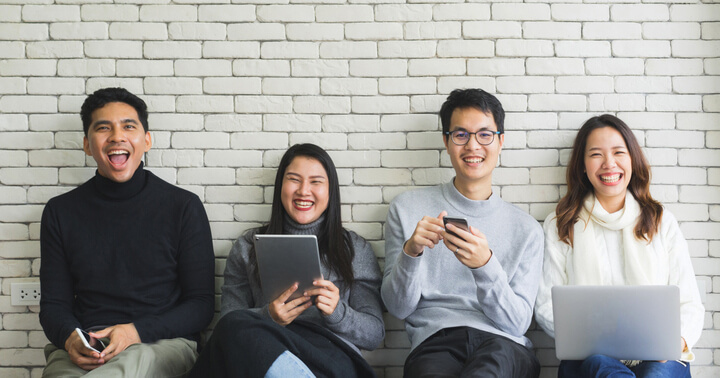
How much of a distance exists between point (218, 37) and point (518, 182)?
1540mm

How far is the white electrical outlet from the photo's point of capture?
2.68 metres

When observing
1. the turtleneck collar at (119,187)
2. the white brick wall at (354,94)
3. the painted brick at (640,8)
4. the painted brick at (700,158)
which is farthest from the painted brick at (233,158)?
the painted brick at (700,158)

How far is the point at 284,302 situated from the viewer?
2.20 meters

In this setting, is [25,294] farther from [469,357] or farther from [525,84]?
[525,84]

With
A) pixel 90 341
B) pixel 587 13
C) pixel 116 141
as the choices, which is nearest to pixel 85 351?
pixel 90 341

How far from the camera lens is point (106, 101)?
8.21 feet

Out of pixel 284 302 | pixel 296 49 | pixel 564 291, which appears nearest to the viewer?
pixel 564 291

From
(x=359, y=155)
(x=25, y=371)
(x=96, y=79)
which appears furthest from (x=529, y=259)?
(x=25, y=371)

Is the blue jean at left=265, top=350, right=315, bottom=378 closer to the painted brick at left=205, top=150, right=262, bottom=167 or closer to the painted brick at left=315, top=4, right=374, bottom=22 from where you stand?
the painted brick at left=205, top=150, right=262, bottom=167

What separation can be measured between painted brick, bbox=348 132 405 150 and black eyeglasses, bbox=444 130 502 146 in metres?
0.30

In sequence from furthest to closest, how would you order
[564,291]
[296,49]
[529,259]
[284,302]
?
1. [296,49]
2. [529,259]
3. [284,302]
4. [564,291]

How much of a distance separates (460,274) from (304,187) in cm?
76

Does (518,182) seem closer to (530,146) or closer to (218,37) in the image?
(530,146)

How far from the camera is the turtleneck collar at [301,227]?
98.6 inches
